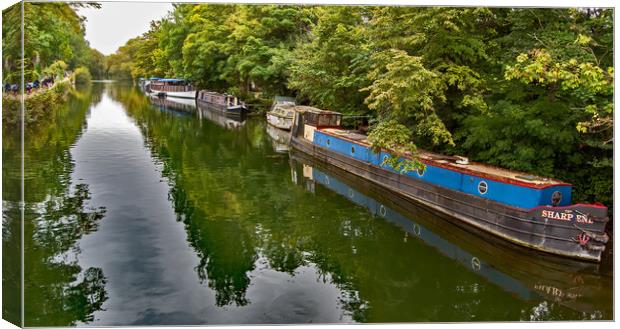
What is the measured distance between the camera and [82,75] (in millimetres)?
68125

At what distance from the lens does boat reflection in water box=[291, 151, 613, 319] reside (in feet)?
46.0

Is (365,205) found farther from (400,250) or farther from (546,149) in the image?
(546,149)

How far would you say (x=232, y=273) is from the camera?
48.2 ft

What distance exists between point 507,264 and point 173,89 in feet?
213

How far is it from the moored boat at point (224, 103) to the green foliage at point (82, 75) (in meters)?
13.3

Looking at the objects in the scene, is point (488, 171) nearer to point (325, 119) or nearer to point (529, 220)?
point (529, 220)

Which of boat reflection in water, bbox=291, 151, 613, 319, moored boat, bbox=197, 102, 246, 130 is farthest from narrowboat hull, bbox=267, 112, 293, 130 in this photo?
boat reflection in water, bbox=291, 151, 613, 319

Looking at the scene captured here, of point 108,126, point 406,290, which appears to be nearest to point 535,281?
point 406,290

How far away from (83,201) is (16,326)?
11.1 meters

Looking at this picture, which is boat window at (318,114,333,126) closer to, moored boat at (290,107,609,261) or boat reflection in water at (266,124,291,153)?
boat reflection in water at (266,124,291,153)

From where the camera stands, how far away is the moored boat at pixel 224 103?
55000 millimetres

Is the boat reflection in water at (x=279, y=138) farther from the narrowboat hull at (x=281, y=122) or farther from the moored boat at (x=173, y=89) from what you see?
the moored boat at (x=173, y=89)

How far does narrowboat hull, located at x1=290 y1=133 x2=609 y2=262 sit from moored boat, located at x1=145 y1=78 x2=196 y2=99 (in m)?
54.2

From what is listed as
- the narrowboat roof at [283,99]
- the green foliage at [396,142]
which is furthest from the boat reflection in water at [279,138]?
the green foliage at [396,142]
